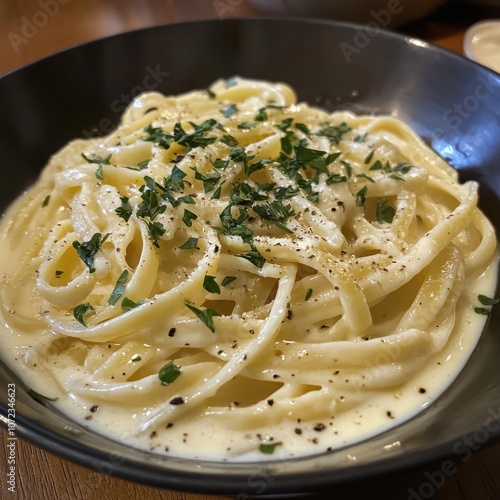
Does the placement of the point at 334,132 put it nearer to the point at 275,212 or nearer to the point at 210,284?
the point at 275,212

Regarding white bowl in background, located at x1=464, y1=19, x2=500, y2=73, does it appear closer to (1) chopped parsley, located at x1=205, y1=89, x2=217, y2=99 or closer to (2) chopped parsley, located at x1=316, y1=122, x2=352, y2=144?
(2) chopped parsley, located at x1=316, y1=122, x2=352, y2=144

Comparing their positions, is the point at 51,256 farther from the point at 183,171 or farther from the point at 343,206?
the point at 343,206

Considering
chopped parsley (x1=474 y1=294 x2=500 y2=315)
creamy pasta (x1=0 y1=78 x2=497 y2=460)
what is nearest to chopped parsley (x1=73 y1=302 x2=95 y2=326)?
creamy pasta (x1=0 y1=78 x2=497 y2=460)

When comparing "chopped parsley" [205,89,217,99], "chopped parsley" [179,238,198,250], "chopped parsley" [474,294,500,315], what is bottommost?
"chopped parsley" [474,294,500,315]

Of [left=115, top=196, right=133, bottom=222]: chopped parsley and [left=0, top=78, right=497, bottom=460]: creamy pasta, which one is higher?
[left=115, top=196, right=133, bottom=222]: chopped parsley
